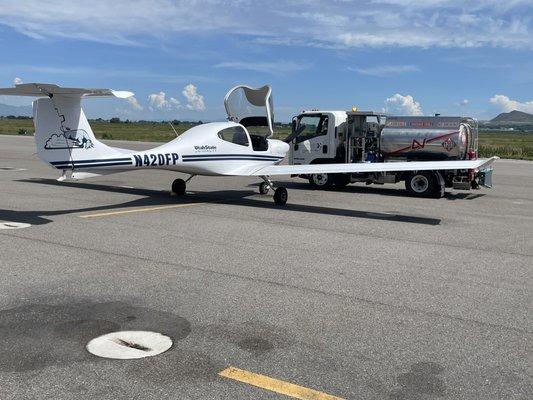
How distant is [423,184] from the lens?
1562 centimetres

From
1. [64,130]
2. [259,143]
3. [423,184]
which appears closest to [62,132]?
[64,130]

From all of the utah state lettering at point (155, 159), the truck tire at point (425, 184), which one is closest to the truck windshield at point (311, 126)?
the truck tire at point (425, 184)

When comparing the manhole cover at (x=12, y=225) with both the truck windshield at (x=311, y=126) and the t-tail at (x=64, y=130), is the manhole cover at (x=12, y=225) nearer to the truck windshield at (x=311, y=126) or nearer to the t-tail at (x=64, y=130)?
the t-tail at (x=64, y=130)

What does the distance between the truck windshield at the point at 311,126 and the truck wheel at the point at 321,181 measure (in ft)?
4.29

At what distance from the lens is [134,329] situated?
5043 millimetres

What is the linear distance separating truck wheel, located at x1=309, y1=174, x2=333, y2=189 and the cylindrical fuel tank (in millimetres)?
1889

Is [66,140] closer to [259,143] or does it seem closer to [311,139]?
[259,143]

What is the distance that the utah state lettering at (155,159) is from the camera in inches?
456

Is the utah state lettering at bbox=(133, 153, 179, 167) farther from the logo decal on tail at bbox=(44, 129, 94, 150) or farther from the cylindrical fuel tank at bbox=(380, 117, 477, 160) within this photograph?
the cylindrical fuel tank at bbox=(380, 117, 477, 160)

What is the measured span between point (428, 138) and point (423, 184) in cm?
135

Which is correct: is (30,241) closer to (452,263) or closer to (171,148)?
(171,148)

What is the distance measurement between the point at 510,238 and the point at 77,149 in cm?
834

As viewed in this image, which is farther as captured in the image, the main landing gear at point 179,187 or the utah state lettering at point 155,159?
the main landing gear at point 179,187

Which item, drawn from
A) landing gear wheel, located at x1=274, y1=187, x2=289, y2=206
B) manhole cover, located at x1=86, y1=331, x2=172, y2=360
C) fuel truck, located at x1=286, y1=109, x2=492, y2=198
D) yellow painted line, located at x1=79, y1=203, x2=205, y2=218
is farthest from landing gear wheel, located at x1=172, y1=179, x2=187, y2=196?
manhole cover, located at x1=86, y1=331, x2=172, y2=360
